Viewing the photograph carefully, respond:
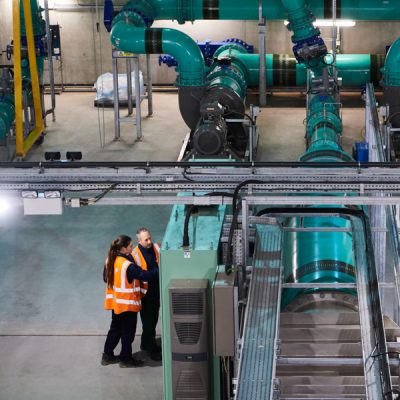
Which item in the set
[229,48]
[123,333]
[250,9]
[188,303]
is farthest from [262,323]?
[229,48]

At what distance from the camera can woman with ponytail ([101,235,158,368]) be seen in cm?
841

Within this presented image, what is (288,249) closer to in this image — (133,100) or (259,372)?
(259,372)

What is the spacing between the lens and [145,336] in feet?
29.1

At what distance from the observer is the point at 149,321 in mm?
8719

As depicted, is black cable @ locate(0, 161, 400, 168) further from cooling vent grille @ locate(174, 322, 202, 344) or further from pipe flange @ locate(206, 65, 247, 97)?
pipe flange @ locate(206, 65, 247, 97)

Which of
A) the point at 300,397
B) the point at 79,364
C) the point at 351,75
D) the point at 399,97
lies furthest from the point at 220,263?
the point at 351,75

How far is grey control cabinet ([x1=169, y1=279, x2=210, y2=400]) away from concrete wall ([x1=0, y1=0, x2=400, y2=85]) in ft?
44.8

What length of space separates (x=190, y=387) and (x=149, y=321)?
4.46 feet

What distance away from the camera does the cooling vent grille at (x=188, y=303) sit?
7.17 meters

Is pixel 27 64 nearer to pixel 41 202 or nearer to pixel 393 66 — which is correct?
pixel 393 66

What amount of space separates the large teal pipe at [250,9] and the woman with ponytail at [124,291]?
25.4 feet

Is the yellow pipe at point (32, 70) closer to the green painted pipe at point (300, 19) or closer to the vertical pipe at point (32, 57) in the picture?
the vertical pipe at point (32, 57)

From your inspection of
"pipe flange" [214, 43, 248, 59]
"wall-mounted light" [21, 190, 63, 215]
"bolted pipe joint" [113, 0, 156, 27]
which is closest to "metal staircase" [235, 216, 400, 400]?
"wall-mounted light" [21, 190, 63, 215]

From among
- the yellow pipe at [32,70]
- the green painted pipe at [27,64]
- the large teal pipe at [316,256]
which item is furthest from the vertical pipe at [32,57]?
the large teal pipe at [316,256]
